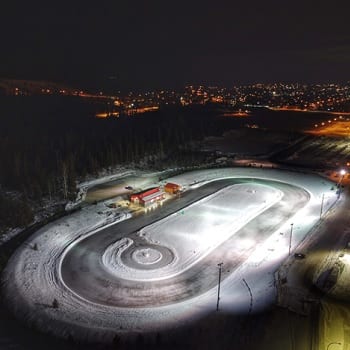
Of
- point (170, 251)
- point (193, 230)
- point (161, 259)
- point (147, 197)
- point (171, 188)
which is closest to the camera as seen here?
point (161, 259)

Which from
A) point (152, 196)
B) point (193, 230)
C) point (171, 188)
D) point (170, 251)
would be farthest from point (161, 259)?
point (171, 188)

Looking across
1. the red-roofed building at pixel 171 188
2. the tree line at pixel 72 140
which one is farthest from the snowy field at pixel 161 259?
the tree line at pixel 72 140

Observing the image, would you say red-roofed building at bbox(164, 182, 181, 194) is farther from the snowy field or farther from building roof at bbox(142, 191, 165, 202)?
the snowy field

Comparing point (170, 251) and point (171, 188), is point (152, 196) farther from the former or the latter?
point (170, 251)

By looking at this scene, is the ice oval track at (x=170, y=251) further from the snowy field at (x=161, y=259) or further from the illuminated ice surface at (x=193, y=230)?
the snowy field at (x=161, y=259)

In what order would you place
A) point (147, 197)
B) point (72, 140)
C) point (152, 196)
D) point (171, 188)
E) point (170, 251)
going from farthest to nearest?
1. point (72, 140)
2. point (171, 188)
3. point (152, 196)
4. point (147, 197)
5. point (170, 251)

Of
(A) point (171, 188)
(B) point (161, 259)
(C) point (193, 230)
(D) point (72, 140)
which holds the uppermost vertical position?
(D) point (72, 140)

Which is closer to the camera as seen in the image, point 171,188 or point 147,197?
point 147,197

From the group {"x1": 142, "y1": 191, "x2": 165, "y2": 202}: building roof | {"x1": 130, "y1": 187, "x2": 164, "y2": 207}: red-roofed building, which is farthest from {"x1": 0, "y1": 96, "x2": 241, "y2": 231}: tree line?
{"x1": 142, "y1": 191, "x2": 165, "y2": 202}: building roof

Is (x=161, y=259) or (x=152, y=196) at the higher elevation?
(x=152, y=196)
